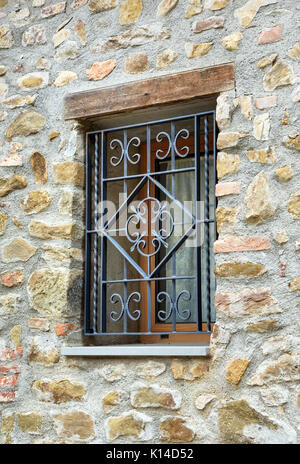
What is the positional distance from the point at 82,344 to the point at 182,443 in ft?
2.66

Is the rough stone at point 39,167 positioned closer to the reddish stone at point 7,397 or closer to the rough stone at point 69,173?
the rough stone at point 69,173

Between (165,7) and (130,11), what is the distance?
223mm

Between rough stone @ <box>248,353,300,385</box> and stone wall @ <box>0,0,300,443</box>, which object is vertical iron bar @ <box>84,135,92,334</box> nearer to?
stone wall @ <box>0,0,300,443</box>

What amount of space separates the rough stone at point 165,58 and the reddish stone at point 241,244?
39.1 inches

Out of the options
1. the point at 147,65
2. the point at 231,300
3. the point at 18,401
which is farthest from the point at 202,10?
the point at 18,401

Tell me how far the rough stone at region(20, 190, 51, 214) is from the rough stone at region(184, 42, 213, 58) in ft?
Answer: 3.61

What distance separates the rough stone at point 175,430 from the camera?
3.00 m

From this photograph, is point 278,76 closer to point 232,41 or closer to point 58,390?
point 232,41

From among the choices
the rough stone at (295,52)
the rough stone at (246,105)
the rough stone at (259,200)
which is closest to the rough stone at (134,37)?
the rough stone at (246,105)

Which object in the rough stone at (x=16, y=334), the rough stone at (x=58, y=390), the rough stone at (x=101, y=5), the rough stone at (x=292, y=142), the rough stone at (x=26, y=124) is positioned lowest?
the rough stone at (x=58, y=390)

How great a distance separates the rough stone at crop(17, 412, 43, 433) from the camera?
342cm

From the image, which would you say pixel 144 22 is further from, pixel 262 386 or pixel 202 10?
pixel 262 386

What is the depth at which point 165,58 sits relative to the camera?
3.37m

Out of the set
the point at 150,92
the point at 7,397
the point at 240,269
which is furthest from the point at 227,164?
the point at 7,397
